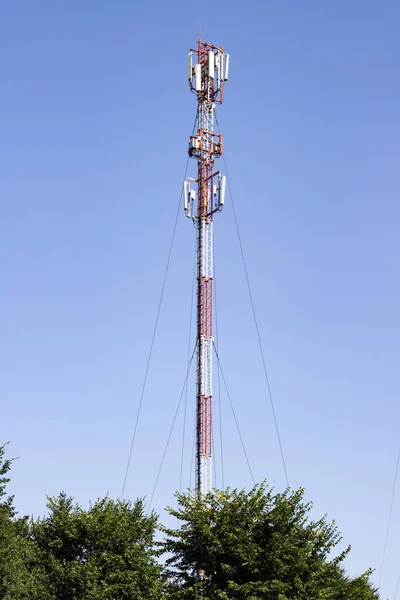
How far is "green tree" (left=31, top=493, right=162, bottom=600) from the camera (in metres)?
48.5

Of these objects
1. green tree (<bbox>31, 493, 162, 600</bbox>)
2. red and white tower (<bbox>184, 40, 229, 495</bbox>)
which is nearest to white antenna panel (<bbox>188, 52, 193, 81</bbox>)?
red and white tower (<bbox>184, 40, 229, 495</bbox>)

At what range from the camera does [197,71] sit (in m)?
64.2

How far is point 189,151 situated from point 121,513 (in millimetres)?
24612

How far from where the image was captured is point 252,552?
40594 mm

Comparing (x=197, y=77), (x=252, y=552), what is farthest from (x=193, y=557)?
(x=197, y=77)

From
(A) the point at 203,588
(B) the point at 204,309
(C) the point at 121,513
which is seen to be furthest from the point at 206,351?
(A) the point at 203,588

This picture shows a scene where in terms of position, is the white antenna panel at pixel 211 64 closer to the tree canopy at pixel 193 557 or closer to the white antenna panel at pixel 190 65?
the white antenna panel at pixel 190 65

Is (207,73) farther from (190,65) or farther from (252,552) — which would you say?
(252,552)

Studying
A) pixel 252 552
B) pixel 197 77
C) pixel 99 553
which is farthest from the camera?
pixel 197 77

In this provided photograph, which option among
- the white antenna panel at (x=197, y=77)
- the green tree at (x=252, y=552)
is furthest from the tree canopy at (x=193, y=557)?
the white antenna panel at (x=197, y=77)

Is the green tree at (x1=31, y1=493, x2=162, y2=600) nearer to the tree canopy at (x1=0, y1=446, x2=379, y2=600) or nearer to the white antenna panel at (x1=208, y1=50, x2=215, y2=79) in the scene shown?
the tree canopy at (x1=0, y1=446, x2=379, y2=600)

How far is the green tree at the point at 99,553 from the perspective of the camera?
48.5 m

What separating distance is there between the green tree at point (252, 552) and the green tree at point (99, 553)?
5.35 meters

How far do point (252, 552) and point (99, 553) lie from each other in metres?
12.4
